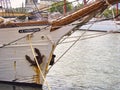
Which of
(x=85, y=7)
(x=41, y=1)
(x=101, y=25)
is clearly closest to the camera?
(x=85, y=7)

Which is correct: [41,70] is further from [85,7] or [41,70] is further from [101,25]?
[101,25]

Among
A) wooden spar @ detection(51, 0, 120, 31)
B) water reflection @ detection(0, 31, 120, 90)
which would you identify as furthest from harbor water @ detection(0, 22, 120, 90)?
wooden spar @ detection(51, 0, 120, 31)

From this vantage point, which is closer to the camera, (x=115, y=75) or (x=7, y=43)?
(x=7, y=43)

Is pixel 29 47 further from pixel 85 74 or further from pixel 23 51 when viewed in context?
pixel 85 74

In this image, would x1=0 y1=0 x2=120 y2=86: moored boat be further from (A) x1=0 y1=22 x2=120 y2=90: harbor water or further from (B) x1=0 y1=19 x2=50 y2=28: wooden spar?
(A) x1=0 y1=22 x2=120 y2=90: harbor water

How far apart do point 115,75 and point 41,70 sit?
6539 mm

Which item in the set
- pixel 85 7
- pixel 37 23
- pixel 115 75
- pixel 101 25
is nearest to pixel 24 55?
pixel 37 23

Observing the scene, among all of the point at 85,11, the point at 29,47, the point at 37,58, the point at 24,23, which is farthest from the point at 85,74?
the point at 85,11

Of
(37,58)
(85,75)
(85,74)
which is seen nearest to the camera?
(37,58)

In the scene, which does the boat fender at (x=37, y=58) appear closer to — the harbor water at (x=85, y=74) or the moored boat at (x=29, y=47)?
the moored boat at (x=29, y=47)

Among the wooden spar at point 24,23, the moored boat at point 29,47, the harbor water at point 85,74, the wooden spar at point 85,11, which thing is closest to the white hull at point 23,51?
the moored boat at point 29,47

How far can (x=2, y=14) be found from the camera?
22.4 meters

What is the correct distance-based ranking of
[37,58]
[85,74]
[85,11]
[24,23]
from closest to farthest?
[85,11] → [24,23] → [37,58] → [85,74]

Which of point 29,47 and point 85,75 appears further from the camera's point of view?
point 85,75
